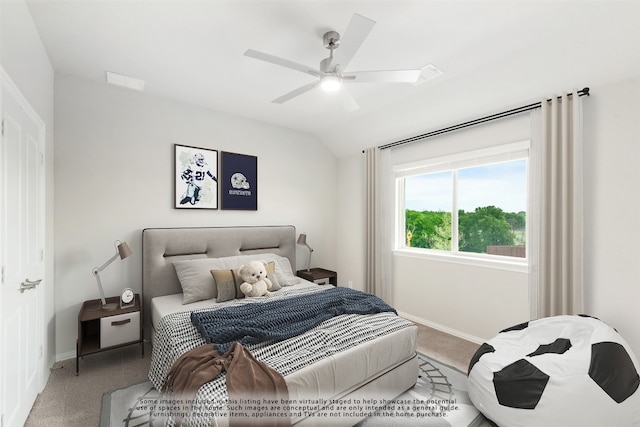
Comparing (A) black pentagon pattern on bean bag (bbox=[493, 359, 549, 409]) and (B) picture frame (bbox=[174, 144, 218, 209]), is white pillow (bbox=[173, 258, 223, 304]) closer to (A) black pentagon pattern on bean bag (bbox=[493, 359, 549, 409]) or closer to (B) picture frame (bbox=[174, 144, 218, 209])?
(B) picture frame (bbox=[174, 144, 218, 209])

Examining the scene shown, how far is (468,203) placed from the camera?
3326 mm

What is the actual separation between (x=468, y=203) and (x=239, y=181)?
9.05 ft

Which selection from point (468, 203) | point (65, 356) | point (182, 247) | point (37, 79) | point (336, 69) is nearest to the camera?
point (336, 69)

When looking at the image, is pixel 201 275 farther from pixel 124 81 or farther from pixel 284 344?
pixel 124 81

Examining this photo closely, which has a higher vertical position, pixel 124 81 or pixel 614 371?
pixel 124 81

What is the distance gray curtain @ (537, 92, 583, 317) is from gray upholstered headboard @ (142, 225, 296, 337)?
9.36 feet

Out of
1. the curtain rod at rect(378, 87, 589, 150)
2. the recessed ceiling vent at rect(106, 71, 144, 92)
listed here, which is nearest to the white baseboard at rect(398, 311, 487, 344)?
the curtain rod at rect(378, 87, 589, 150)

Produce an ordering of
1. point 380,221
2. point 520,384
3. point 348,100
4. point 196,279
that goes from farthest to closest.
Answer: point 380,221, point 196,279, point 348,100, point 520,384

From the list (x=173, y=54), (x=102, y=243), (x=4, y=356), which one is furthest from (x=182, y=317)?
(x=173, y=54)

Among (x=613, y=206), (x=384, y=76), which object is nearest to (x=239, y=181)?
(x=384, y=76)

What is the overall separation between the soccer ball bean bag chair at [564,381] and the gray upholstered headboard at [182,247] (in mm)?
2588

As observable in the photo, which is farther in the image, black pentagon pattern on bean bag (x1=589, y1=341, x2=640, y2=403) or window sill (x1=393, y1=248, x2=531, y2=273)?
window sill (x1=393, y1=248, x2=531, y2=273)

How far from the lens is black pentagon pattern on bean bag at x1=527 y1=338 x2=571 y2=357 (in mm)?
1903

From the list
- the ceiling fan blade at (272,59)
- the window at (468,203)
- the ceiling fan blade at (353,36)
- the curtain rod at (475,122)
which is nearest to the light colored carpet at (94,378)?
the window at (468,203)
